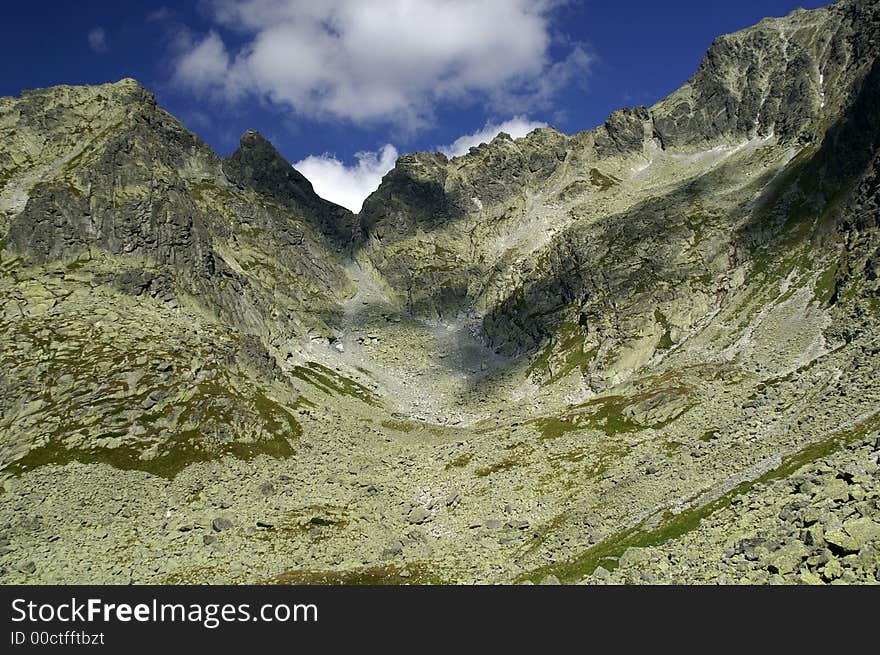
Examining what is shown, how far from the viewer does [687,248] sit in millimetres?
126500

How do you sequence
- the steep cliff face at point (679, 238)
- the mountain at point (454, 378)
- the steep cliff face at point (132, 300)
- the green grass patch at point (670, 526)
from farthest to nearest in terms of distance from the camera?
1. the steep cliff face at point (679, 238)
2. the steep cliff face at point (132, 300)
3. the mountain at point (454, 378)
4. the green grass patch at point (670, 526)

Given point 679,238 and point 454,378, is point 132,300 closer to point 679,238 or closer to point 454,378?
point 454,378

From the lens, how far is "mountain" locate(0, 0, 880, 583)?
1676 inches

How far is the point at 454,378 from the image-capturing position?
144250 mm

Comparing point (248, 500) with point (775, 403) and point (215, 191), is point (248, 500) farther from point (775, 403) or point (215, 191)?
point (215, 191)

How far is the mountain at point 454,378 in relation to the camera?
140 ft

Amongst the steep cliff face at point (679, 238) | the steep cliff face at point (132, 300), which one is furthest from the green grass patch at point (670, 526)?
the steep cliff face at point (679, 238)

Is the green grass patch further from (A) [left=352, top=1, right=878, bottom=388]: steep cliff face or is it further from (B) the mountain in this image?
(A) [left=352, top=1, right=878, bottom=388]: steep cliff face

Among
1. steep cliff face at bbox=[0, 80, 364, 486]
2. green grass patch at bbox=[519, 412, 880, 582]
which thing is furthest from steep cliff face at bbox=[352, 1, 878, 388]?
green grass patch at bbox=[519, 412, 880, 582]

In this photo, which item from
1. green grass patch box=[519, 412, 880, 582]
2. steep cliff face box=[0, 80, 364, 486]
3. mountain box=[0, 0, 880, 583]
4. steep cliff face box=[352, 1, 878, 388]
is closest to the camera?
green grass patch box=[519, 412, 880, 582]

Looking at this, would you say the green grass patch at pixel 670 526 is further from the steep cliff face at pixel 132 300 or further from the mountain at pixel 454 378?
the steep cliff face at pixel 132 300

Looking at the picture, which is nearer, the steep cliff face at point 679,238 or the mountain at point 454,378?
the mountain at point 454,378

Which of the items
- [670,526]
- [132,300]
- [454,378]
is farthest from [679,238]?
[132,300]

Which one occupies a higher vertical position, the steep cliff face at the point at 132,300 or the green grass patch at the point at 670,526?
the steep cliff face at the point at 132,300
